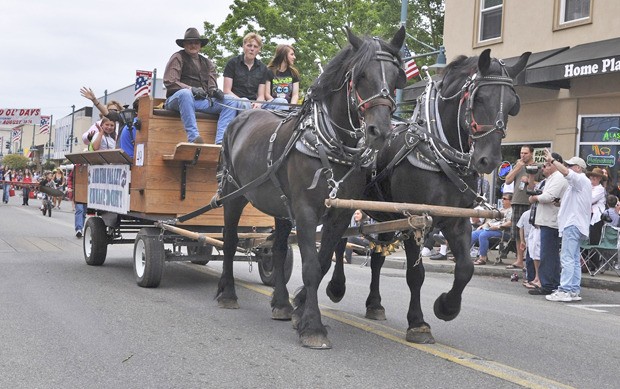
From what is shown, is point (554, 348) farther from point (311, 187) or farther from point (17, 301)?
point (17, 301)

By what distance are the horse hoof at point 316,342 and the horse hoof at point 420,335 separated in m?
0.76

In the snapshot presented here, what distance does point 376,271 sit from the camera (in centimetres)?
744

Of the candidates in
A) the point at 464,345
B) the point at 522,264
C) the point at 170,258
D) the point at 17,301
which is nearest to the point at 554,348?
the point at 464,345

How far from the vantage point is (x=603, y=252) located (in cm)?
1312

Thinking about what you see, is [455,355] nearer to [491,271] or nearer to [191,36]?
[191,36]

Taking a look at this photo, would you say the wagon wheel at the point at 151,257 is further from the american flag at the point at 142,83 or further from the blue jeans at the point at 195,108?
the american flag at the point at 142,83

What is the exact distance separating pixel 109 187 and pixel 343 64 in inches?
215

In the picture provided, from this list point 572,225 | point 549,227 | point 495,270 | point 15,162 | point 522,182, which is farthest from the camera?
point 15,162

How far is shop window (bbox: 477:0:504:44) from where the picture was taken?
65.9 feet

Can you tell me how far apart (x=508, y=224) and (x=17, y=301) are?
32.1 ft

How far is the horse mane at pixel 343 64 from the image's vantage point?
18.9 feet

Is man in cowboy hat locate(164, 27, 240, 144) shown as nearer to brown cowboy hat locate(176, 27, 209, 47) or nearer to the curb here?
brown cowboy hat locate(176, 27, 209, 47)

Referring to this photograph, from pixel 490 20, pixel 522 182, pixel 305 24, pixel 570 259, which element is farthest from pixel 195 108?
pixel 305 24

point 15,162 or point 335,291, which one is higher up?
point 15,162
